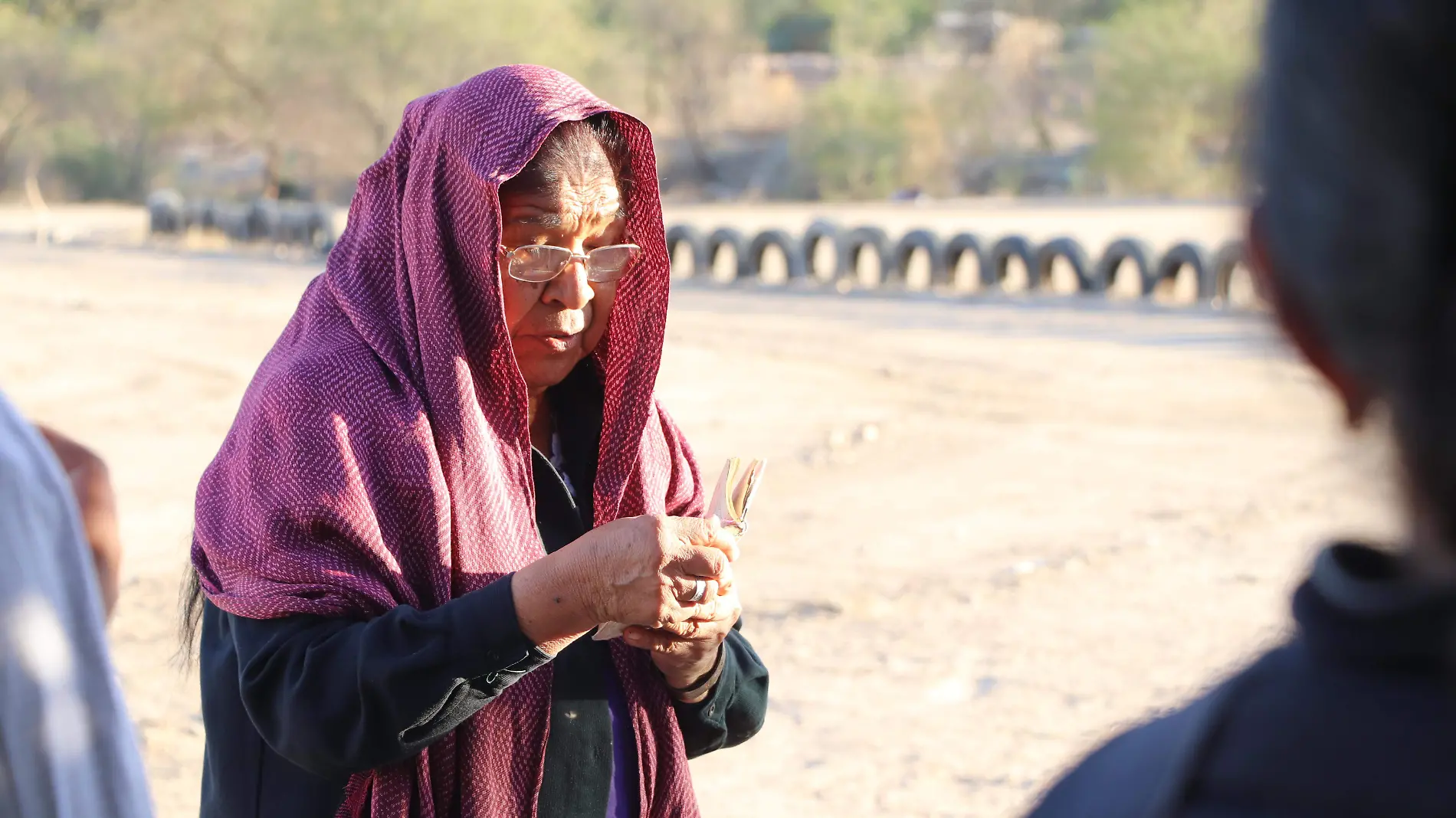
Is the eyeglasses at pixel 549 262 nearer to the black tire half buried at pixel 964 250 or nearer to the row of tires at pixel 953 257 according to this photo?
the row of tires at pixel 953 257

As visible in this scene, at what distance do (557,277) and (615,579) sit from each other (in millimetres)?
637

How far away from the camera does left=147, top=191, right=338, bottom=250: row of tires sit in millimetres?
26219

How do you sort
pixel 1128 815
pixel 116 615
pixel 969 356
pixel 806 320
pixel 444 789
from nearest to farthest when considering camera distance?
1. pixel 1128 815
2. pixel 444 789
3. pixel 116 615
4. pixel 969 356
5. pixel 806 320

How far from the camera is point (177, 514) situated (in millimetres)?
8258

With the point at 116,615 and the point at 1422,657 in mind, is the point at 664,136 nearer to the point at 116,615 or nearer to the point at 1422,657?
the point at 116,615

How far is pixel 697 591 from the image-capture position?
2.31 m

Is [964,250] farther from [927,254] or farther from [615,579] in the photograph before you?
[615,579]

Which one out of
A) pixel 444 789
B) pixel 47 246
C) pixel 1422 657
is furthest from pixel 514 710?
pixel 47 246

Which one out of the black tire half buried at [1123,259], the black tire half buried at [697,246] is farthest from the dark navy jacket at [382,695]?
the black tire half buried at [697,246]

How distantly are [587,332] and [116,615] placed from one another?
4569 millimetres

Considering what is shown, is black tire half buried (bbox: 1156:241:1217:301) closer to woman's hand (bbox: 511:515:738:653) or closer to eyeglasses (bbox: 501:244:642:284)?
eyeglasses (bbox: 501:244:642:284)

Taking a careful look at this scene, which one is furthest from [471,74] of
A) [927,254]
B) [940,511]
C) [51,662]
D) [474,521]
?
[51,662]

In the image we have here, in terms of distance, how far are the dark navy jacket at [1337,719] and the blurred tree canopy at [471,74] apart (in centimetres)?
3906

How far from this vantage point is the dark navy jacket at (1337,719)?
0.84m
